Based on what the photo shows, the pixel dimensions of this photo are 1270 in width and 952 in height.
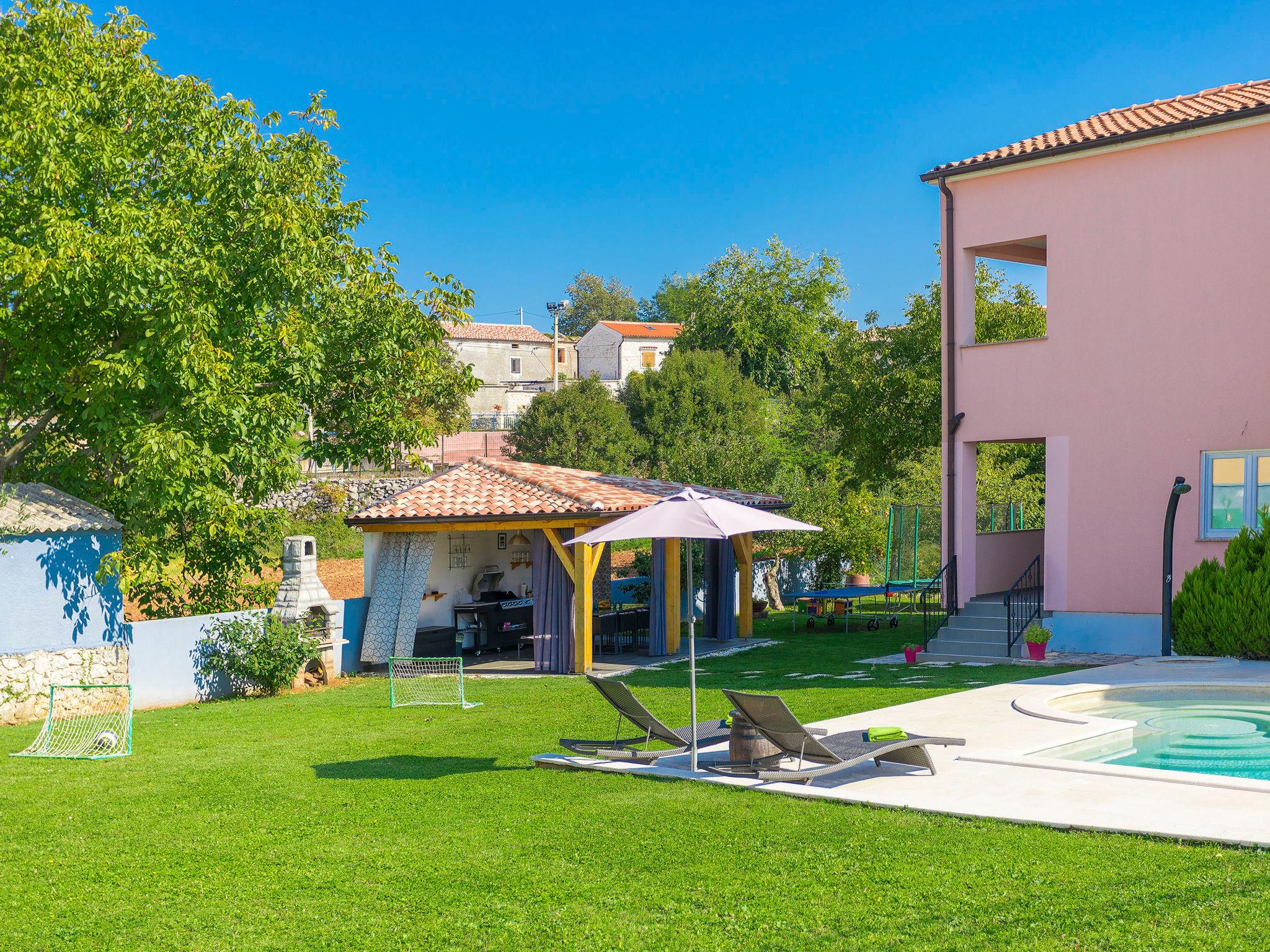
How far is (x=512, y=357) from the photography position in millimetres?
85125

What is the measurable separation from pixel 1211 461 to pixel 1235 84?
6.89m

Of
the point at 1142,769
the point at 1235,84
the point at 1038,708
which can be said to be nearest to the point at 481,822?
the point at 1142,769

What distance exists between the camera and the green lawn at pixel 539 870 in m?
6.24

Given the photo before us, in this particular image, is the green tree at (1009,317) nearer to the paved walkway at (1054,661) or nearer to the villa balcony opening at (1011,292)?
the villa balcony opening at (1011,292)

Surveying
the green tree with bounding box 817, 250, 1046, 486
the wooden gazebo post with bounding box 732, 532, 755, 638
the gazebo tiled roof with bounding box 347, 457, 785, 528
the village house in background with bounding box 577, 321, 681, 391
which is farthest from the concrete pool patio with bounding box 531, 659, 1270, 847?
the village house in background with bounding box 577, 321, 681, 391

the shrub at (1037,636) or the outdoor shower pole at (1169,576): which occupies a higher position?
the outdoor shower pole at (1169,576)

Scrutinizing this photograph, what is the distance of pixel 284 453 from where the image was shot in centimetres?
1802

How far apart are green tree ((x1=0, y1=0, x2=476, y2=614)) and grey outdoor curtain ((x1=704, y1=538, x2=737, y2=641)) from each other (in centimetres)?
626

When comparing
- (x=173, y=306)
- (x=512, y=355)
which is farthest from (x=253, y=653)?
(x=512, y=355)

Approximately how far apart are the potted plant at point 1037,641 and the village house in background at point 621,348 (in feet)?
207

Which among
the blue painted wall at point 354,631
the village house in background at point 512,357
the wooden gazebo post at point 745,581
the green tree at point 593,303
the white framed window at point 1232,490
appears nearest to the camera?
the white framed window at point 1232,490

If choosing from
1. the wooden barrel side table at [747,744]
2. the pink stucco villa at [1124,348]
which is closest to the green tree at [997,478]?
the pink stucco villa at [1124,348]

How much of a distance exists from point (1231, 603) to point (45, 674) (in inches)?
628

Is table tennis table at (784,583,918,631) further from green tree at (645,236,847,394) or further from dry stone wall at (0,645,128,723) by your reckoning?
green tree at (645,236,847,394)
